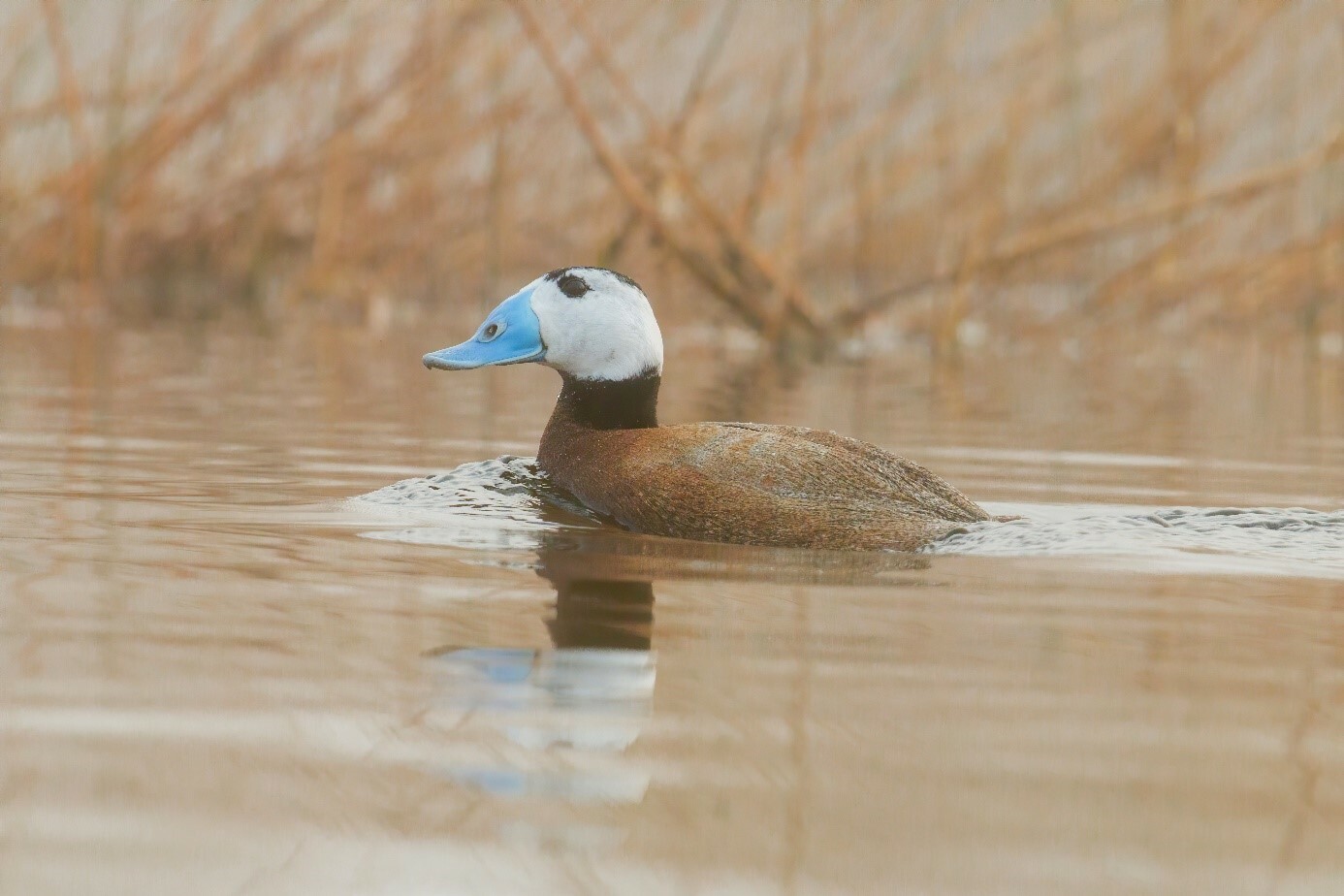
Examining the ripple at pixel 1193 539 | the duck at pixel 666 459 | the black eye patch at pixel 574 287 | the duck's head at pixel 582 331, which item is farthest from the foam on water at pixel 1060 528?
the black eye patch at pixel 574 287

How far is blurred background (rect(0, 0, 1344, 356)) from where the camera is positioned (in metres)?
11.2

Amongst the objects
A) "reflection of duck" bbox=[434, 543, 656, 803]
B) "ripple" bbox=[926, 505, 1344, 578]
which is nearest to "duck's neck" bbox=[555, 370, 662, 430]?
"ripple" bbox=[926, 505, 1344, 578]

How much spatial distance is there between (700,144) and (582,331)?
319 inches

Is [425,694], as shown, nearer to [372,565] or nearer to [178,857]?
[178,857]

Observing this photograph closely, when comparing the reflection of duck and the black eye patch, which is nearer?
the reflection of duck

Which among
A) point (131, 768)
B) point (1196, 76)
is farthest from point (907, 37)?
point (131, 768)

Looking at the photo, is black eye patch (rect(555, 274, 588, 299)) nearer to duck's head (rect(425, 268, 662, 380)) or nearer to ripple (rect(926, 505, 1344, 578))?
duck's head (rect(425, 268, 662, 380))

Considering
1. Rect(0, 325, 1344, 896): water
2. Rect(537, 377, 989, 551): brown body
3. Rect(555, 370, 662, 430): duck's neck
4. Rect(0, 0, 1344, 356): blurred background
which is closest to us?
Rect(0, 325, 1344, 896): water

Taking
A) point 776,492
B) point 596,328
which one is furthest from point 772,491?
point 596,328

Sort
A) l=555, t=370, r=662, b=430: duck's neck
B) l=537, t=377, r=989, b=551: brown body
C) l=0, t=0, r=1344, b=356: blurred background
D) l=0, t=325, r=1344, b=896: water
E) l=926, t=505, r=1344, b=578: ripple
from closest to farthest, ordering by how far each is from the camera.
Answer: l=0, t=325, r=1344, b=896: water < l=926, t=505, r=1344, b=578: ripple < l=537, t=377, r=989, b=551: brown body < l=555, t=370, r=662, b=430: duck's neck < l=0, t=0, r=1344, b=356: blurred background

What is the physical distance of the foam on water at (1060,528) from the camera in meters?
4.44

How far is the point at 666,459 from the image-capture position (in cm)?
498

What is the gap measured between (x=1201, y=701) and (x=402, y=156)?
11.2 metres

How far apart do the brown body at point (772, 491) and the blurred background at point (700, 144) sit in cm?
483
